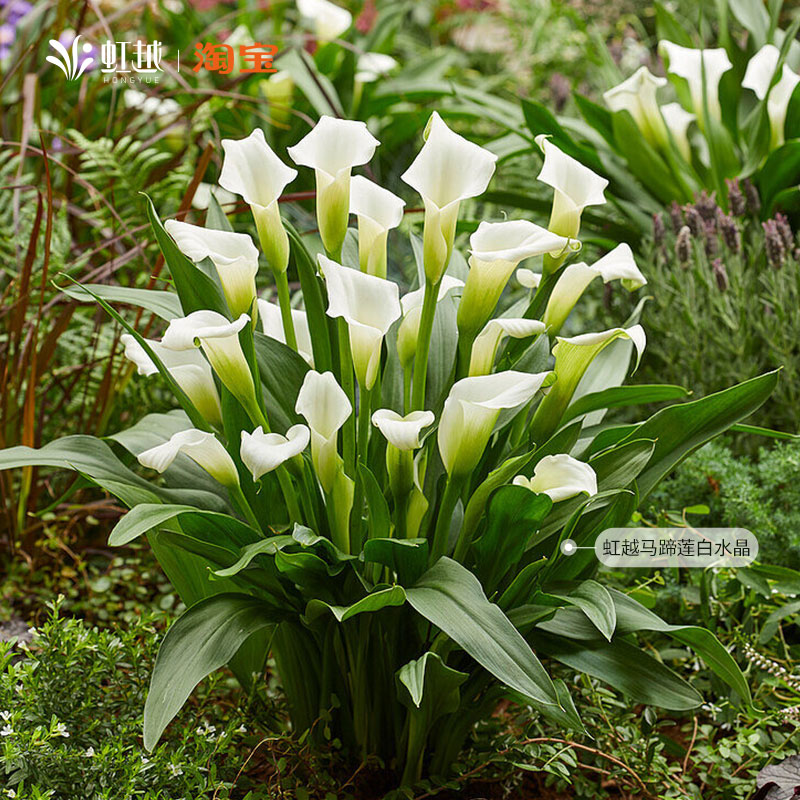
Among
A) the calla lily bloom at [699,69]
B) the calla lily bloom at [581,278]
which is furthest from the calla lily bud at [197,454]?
the calla lily bloom at [699,69]

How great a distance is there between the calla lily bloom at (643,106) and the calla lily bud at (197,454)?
50.1 inches

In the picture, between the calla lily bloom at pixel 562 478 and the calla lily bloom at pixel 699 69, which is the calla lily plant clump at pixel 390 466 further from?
the calla lily bloom at pixel 699 69

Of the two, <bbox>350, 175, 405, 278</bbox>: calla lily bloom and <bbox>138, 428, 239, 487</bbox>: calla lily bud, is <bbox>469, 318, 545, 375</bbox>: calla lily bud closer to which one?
<bbox>350, 175, 405, 278</bbox>: calla lily bloom

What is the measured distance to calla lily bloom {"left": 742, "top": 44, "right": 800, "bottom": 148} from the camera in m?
1.78

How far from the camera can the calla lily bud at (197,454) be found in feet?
2.76

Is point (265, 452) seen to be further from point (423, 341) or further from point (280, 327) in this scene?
point (280, 327)

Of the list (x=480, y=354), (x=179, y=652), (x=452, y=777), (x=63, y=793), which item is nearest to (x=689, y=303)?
(x=480, y=354)

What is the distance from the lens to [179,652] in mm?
839

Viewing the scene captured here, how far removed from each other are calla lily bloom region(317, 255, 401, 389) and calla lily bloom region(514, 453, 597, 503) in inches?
7.7

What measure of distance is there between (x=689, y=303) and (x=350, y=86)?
1.32 m

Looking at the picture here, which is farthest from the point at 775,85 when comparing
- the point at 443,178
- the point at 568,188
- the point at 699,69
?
the point at 443,178

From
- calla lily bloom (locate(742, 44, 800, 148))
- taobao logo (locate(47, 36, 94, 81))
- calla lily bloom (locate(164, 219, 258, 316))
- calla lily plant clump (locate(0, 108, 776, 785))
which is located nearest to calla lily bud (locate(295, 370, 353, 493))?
calla lily plant clump (locate(0, 108, 776, 785))

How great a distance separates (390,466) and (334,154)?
31 centimetres

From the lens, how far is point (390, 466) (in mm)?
879
